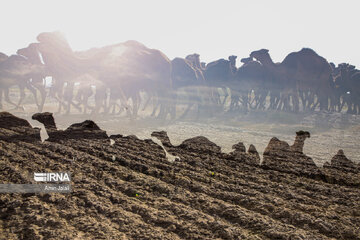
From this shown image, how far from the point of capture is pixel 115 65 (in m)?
21.6

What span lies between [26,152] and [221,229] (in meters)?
3.67

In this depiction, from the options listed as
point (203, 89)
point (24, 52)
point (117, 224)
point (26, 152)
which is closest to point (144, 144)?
point (26, 152)

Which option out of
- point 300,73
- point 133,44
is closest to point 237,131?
point 133,44

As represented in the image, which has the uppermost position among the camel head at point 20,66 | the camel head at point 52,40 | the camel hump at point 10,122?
the camel head at point 52,40

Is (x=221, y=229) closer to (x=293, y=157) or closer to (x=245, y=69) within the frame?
(x=293, y=157)

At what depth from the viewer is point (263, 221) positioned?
2.57 meters

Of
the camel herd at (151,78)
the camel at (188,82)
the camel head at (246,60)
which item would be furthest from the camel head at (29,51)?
the camel head at (246,60)

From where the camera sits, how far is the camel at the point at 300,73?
30.2 meters

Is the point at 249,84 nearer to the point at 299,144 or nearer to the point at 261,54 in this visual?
the point at 261,54

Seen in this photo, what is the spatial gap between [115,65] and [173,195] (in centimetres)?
2034

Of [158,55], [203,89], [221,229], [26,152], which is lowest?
[221,229]

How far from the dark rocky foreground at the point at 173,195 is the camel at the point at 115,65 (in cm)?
1548

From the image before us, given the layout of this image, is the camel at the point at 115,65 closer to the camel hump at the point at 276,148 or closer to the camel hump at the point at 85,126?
the camel hump at the point at 85,126

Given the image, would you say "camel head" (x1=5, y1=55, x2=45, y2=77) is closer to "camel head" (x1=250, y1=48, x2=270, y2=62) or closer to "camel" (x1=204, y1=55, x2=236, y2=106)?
"camel" (x1=204, y1=55, x2=236, y2=106)
